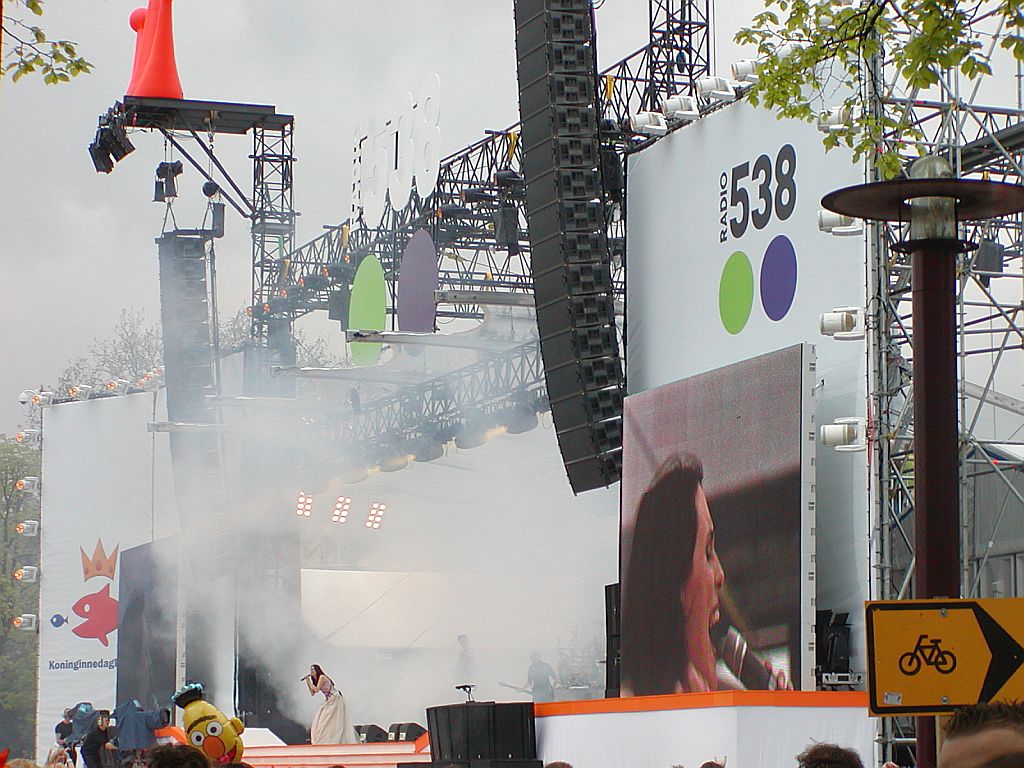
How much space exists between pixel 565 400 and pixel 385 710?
1336 centimetres

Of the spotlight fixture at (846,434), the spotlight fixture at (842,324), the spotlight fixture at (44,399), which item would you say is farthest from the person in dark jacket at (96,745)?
the spotlight fixture at (44,399)

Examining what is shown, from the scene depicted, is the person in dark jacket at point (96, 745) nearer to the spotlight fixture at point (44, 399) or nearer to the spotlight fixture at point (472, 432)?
the spotlight fixture at point (472, 432)

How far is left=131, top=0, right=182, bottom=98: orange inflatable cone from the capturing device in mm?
23562

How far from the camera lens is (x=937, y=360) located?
562 centimetres

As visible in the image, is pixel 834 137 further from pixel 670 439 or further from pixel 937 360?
pixel 670 439

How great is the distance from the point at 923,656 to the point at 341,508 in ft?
82.3

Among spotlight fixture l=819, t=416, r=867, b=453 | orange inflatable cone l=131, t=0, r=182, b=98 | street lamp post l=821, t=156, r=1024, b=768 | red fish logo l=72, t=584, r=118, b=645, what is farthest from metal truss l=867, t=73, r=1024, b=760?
red fish logo l=72, t=584, r=118, b=645

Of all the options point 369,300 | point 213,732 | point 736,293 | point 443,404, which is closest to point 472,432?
point 443,404

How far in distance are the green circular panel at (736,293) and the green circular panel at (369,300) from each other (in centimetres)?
896

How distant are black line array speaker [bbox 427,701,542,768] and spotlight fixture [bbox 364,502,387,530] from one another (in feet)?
49.8

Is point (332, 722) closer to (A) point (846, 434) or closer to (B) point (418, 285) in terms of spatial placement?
(B) point (418, 285)

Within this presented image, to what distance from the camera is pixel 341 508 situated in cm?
2889

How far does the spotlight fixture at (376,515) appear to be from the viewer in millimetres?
28875

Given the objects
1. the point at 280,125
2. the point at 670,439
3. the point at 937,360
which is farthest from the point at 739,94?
the point at 280,125
